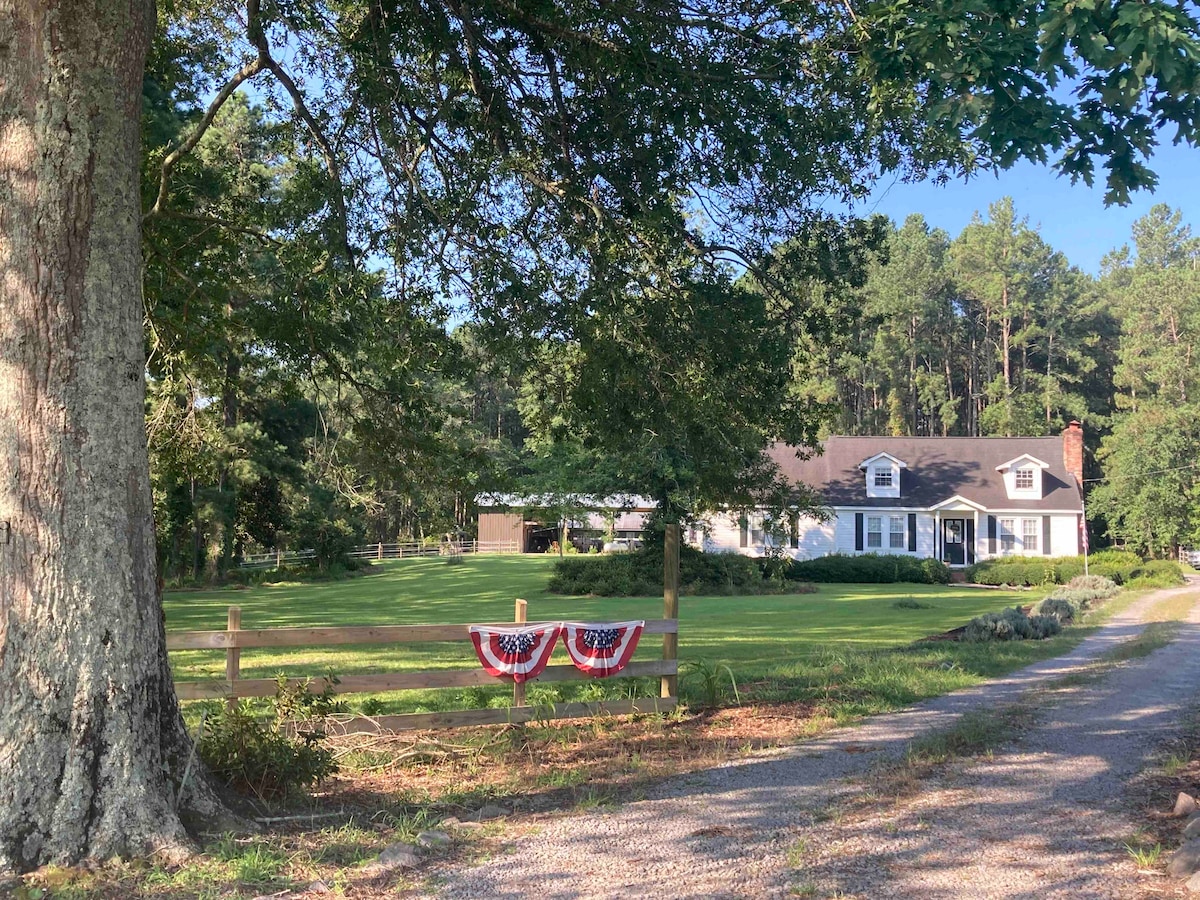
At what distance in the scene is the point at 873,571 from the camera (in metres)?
38.4

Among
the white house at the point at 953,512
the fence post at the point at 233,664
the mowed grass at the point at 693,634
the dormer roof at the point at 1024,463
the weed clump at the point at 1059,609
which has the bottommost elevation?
the mowed grass at the point at 693,634

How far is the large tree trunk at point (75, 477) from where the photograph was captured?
17.5 ft

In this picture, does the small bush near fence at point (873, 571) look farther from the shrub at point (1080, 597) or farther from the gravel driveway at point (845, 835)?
the gravel driveway at point (845, 835)

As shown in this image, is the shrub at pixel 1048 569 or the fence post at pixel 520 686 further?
the shrub at pixel 1048 569

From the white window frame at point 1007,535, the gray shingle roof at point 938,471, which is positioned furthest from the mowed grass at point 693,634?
the white window frame at point 1007,535

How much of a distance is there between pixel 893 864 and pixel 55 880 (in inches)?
170

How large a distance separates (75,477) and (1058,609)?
20643mm

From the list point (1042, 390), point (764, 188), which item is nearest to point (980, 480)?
point (1042, 390)

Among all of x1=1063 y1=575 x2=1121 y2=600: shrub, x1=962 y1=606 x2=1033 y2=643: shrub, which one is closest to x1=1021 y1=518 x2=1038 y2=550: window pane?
x1=1063 y1=575 x2=1121 y2=600: shrub

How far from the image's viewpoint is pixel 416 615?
24750 millimetres

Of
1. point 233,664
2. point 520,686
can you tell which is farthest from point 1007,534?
point 233,664

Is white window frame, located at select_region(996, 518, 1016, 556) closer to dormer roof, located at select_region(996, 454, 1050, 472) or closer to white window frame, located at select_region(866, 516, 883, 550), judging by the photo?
dormer roof, located at select_region(996, 454, 1050, 472)

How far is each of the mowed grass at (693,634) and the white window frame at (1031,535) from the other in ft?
29.6

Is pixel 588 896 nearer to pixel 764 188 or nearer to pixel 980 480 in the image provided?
pixel 764 188
